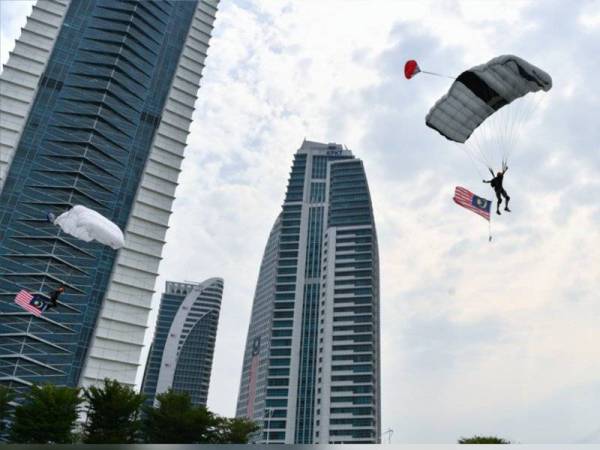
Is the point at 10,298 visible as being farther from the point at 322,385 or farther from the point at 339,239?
the point at 339,239

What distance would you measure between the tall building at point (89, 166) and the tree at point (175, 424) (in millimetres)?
45047

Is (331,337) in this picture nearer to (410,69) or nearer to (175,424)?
(175,424)

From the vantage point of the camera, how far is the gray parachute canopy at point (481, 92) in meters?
28.9

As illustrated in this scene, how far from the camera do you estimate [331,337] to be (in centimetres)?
17350

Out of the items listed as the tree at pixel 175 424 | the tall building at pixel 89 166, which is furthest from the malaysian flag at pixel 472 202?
the tall building at pixel 89 166

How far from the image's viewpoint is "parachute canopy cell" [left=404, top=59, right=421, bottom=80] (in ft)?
92.9

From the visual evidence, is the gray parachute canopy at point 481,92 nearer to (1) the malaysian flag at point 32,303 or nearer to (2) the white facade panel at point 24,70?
(1) the malaysian flag at point 32,303

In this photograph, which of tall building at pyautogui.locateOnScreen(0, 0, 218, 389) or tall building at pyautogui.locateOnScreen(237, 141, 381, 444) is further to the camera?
tall building at pyautogui.locateOnScreen(237, 141, 381, 444)

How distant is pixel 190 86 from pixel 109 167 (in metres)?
27.0

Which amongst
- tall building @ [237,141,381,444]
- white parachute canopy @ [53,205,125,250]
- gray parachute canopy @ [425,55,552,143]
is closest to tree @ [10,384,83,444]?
white parachute canopy @ [53,205,125,250]

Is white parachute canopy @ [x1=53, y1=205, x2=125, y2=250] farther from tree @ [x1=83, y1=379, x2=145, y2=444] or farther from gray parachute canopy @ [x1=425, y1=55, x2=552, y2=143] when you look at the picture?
gray parachute canopy @ [x1=425, y1=55, x2=552, y2=143]

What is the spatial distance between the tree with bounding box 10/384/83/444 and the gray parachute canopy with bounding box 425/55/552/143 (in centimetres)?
3232

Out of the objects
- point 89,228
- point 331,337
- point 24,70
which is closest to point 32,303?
point 89,228

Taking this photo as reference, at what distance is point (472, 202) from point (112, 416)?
3029 centimetres
